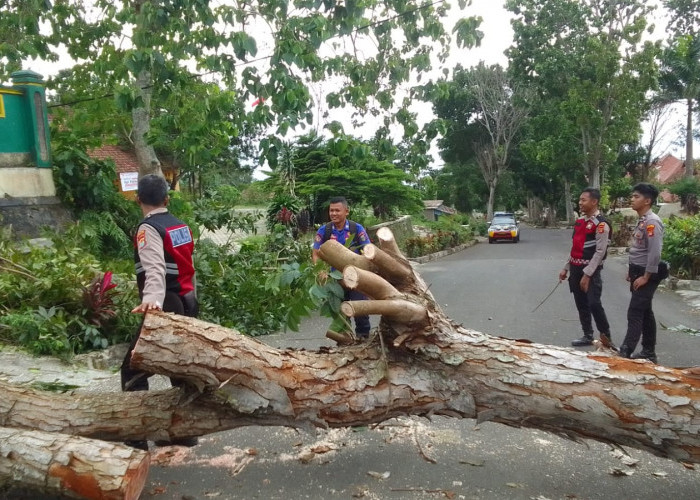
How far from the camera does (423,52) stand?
6809 millimetres

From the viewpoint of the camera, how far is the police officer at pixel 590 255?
559 cm

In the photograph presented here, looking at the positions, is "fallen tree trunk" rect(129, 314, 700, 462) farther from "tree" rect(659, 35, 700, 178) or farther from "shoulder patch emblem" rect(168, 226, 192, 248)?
"tree" rect(659, 35, 700, 178)

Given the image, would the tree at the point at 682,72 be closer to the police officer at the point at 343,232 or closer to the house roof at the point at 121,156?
the house roof at the point at 121,156

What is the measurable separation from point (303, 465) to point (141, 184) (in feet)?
6.49

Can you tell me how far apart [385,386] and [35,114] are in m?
8.16

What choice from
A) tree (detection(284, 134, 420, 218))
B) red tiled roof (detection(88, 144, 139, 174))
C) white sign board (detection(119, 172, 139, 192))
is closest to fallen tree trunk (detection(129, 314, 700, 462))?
white sign board (detection(119, 172, 139, 192))

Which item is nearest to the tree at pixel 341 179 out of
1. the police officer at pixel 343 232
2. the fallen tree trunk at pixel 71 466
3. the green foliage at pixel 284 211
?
the green foliage at pixel 284 211

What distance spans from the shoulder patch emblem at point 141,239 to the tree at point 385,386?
57 cm

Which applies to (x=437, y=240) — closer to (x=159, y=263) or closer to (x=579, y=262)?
(x=579, y=262)

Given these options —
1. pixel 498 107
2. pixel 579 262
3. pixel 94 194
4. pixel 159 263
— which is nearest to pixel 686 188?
pixel 498 107

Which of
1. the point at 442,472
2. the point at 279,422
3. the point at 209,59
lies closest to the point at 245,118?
the point at 209,59

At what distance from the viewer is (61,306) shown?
5.93 m

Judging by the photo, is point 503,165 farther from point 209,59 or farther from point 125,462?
point 125,462

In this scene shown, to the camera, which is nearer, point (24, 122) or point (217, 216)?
point (217, 216)
